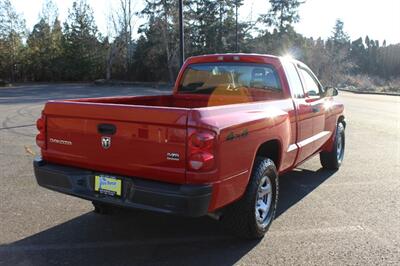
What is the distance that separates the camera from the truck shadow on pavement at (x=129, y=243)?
4066 mm

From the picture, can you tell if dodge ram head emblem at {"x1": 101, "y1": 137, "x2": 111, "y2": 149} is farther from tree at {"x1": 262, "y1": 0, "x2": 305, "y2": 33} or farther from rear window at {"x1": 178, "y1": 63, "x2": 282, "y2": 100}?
tree at {"x1": 262, "y1": 0, "x2": 305, "y2": 33}

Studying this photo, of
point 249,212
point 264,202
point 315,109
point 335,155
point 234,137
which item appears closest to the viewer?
point 234,137

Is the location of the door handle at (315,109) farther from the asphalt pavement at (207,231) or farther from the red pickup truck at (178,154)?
Answer: the asphalt pavement at (207,231)

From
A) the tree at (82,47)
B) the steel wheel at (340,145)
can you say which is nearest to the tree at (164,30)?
the tree at (82,47)

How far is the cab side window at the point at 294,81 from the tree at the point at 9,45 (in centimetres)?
4784

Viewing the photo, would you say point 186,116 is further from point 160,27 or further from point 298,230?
point 160,27

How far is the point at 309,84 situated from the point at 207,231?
9.51 feet

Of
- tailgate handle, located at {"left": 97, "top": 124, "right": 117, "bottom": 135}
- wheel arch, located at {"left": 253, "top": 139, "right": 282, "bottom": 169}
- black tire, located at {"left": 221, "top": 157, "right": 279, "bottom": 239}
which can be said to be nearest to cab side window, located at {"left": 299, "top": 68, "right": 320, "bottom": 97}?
wheel arch, located at {"left": 253, "top": 139, "right": 282, "bottom": 169}

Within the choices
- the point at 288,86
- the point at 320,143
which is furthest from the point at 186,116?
the point at 320,143

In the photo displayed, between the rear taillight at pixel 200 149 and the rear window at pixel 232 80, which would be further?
the rear window at pixel 232 80

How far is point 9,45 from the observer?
49062 mm

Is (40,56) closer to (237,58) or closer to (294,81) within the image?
(237,58)

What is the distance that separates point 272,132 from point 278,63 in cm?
135

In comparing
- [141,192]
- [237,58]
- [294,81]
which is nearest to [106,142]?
Result: [141,192]
